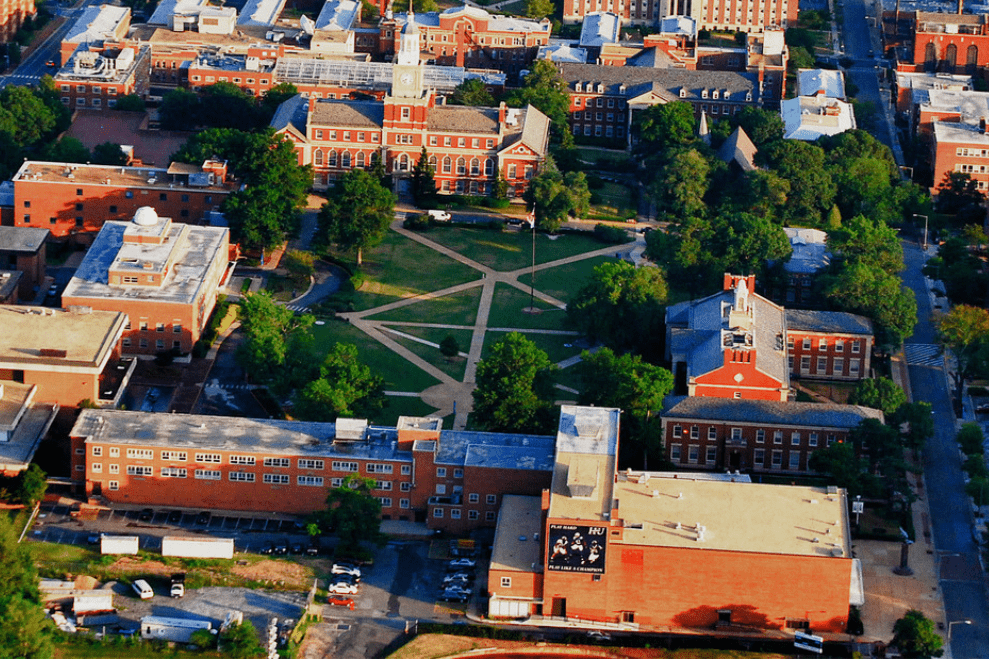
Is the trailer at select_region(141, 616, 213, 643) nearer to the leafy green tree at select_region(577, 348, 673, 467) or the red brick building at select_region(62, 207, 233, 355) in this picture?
the leafy green tree at select_region(577, 348, 673, 467)

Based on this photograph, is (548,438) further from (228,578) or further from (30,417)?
(30,417)

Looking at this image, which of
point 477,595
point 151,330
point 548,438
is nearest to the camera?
point 477,595

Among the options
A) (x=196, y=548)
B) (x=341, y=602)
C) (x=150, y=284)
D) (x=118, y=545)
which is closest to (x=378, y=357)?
(x=150, y=284)

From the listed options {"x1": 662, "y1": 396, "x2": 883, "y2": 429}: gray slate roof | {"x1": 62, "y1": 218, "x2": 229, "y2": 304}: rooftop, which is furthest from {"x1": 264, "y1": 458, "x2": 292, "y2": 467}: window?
{"x1": 662, "y1": 396, "x2": 883, "y2": 429}: gray slate roof

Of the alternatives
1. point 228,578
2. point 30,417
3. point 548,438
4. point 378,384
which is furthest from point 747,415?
point 30,417

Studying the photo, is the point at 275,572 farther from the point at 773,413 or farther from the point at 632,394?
the point at 773,413

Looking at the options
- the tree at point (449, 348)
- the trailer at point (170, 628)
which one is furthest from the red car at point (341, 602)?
the tree at point (449, 348)
